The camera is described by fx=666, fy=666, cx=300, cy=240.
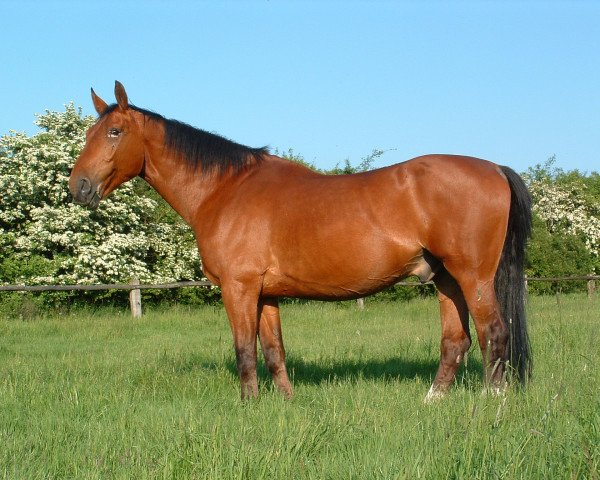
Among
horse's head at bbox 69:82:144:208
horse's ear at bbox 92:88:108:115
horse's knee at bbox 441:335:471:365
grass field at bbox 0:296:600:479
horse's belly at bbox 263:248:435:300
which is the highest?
horse's ear at bbox 92:88:108:115

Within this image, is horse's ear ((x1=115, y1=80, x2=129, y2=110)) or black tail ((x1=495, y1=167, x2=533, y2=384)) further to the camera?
horse's ear ((x1=115, y1=80, x2=129, y2=110))

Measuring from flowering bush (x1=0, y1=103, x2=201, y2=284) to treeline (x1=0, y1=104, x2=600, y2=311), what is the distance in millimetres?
24

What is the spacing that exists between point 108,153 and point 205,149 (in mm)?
837

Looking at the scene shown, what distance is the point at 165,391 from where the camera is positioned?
5.74m

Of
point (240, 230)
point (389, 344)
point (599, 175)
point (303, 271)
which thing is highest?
point (599, 175)

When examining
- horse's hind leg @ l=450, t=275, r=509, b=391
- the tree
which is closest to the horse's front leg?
horse's hind leg @ l=450, t=275, r=509, b=391

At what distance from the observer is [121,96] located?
5785 millimetres

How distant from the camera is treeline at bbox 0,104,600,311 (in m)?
16.0

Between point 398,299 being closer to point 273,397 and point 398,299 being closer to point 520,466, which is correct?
point 273,397

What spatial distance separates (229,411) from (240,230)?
1.44m

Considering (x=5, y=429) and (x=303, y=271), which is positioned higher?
(x=303, y=271)

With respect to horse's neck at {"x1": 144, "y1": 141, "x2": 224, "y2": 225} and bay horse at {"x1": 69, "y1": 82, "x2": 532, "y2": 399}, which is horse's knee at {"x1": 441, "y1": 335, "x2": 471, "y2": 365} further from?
horse's neck at {"x1": 144, "y1": 141, "x2": 224, "y2": 225}

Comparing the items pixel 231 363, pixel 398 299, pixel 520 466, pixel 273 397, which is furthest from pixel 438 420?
pixel 398 299

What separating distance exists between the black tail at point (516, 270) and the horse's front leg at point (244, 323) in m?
1.97
